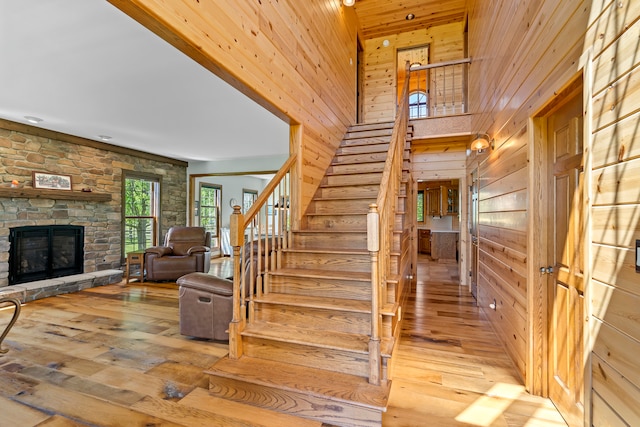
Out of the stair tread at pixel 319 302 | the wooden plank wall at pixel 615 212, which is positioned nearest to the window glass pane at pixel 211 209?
the stair tread at pixel 319 302

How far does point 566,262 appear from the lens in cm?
177

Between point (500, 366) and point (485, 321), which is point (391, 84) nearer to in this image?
point (485, 321)

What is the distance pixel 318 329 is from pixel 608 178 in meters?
1.92

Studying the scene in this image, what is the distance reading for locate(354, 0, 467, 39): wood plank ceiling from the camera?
5590 mm

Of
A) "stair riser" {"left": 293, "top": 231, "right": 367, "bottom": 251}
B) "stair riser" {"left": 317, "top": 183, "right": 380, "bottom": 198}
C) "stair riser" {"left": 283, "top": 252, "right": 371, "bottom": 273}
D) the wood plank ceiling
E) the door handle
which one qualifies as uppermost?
the wood plank ceiling

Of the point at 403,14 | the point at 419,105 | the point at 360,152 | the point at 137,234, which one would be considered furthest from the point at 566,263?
the point at 137,234

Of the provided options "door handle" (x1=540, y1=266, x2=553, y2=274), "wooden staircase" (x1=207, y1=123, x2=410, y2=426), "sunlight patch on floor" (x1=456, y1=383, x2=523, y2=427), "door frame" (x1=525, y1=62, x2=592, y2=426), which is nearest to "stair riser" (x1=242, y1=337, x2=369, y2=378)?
"wooden staircase" (x1=207, y1=123, x2=410, y2=426)

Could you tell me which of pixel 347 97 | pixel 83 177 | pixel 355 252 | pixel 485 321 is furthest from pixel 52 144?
pixel 485 321

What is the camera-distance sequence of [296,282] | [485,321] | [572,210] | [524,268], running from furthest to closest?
[485,321]
[296,282]
[524,268]
[572,210]

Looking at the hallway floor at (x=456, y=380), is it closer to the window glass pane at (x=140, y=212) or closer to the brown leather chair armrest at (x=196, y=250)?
the brown leather chair armrest at (x=196, y=250)

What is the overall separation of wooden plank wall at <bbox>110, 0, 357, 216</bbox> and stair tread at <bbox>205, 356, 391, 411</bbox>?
1762 mm

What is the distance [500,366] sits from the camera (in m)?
2.42

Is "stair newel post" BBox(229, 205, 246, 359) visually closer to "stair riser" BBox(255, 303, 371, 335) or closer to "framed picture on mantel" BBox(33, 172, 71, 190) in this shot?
"stair riser" BBox(255, 303, 371, 335)

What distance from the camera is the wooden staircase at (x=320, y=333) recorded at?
6.03 ft
